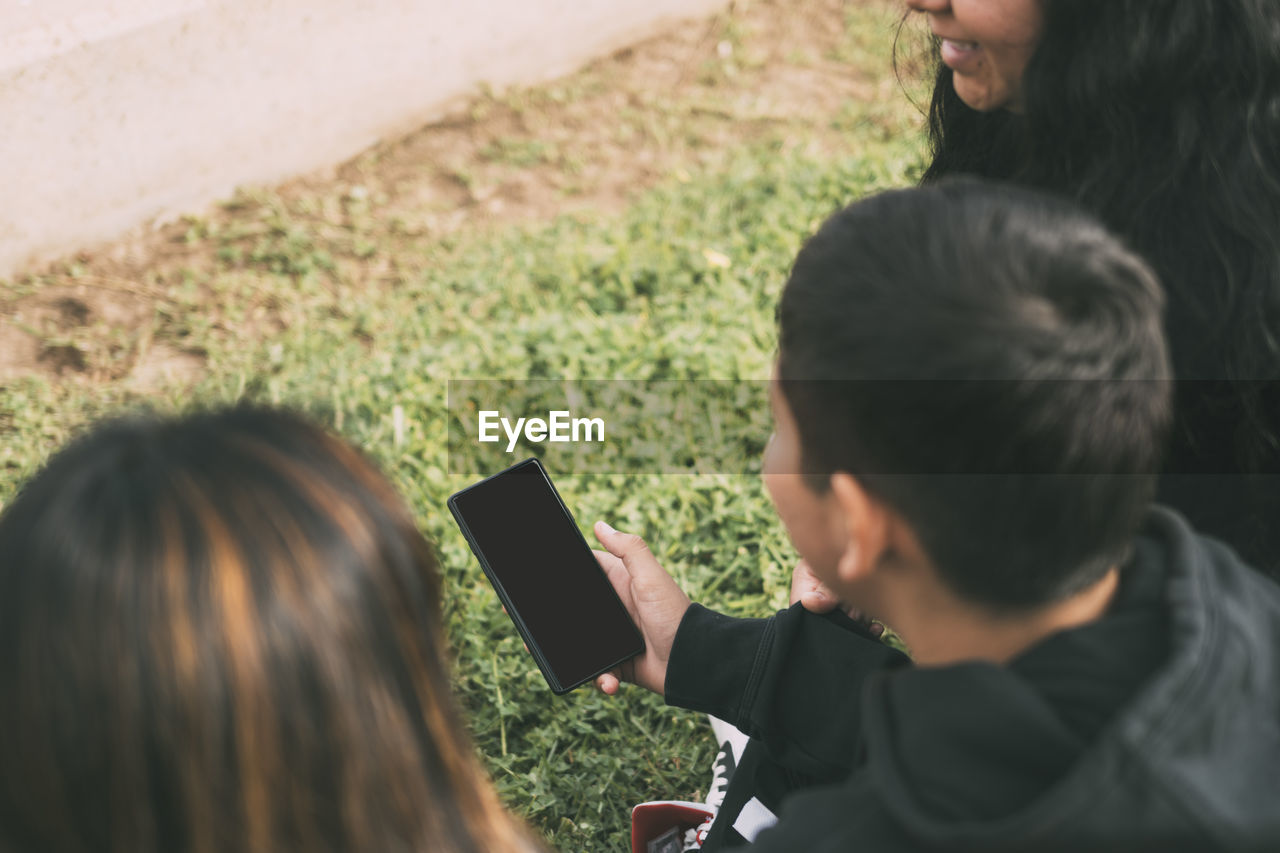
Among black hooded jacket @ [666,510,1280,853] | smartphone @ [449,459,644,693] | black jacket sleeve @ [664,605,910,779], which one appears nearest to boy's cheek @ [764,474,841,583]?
black hooded jacket @ [666,510,1280,853]

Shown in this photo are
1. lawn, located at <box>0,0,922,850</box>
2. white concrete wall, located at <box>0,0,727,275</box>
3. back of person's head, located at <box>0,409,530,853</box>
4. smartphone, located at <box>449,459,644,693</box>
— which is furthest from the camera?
white concrete wall, located at <box>0,0,727,275</box>

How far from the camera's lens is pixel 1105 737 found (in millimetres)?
882

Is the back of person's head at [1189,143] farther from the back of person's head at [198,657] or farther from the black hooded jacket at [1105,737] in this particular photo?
the back of person's head at [198,657]

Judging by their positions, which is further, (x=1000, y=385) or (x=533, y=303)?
(x=533, y=303)

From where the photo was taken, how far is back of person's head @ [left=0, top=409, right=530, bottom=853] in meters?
0.84

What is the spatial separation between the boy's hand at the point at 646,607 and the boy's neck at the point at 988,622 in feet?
2.23

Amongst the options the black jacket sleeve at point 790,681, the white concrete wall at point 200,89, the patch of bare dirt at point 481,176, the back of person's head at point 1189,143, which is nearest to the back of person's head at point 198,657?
the black jacket sleeve at point 790,681

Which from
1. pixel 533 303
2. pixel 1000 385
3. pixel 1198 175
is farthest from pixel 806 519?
pixel 533 303

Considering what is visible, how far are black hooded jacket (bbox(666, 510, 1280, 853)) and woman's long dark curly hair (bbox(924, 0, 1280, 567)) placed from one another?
0.49 metres

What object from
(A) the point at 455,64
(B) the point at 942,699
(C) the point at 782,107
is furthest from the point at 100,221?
(B) the point at 942,699

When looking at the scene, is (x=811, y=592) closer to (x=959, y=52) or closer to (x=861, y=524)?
(x=861, y=524)

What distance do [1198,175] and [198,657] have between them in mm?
1433

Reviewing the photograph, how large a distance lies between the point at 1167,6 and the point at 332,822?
57.6 inches

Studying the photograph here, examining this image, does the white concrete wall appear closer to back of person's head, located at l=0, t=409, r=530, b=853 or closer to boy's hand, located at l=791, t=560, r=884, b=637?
boy's hand, located at l=791, t=560, r=884, b=637
